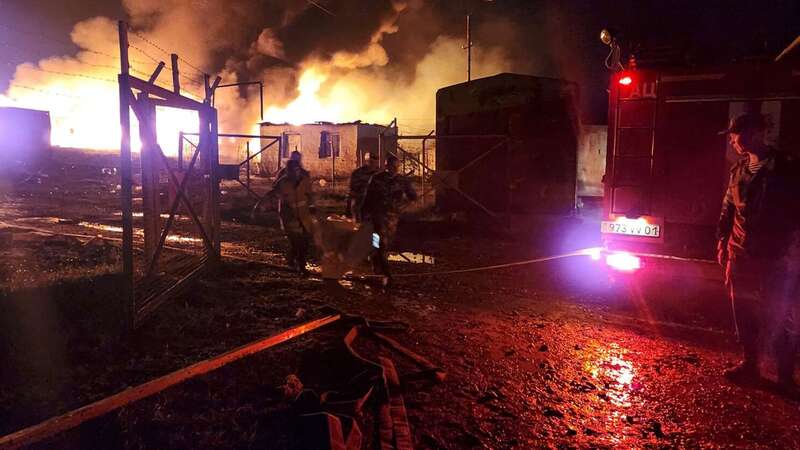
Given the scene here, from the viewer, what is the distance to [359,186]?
8.12 m

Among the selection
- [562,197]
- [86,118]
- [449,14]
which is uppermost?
[449,14]

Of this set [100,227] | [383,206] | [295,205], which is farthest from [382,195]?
[100,227]

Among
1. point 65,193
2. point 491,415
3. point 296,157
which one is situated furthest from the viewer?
point 65,193

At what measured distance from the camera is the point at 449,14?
144 feet

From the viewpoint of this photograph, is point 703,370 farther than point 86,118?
No

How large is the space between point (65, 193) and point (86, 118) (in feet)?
98.8

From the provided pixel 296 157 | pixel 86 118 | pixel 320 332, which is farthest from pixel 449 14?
pixel 320 332

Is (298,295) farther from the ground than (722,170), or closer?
closer

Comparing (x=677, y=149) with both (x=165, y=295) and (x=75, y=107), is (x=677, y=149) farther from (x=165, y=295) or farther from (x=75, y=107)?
(x=75, y=107)

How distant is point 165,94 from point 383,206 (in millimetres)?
3104

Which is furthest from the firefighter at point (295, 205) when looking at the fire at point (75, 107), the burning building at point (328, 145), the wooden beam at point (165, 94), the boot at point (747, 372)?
the fire at point (75, 107)

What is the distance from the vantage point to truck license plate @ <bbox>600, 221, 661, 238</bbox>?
239 inches

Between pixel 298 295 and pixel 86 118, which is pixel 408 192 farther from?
pixel 86 118

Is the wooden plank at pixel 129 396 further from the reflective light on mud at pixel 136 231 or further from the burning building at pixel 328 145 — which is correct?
the burning building at pixel 328 145
